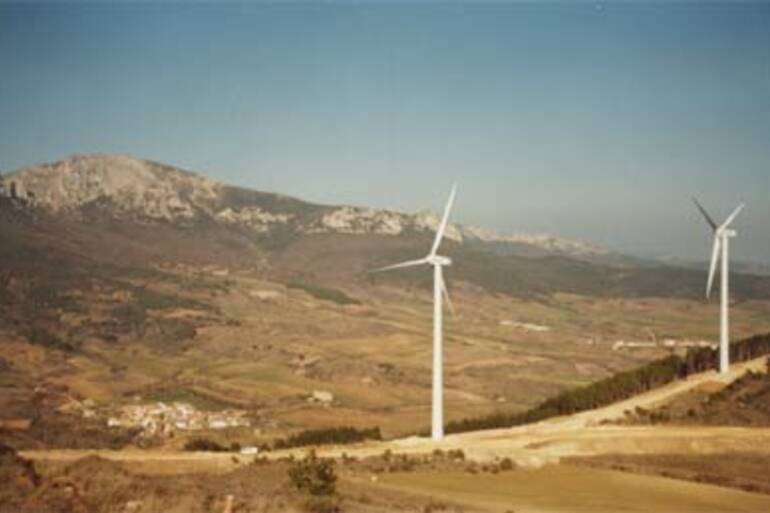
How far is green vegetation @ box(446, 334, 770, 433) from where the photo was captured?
363 ft

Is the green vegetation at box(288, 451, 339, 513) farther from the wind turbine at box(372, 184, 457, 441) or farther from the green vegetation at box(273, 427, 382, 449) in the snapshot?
the green vegetation at box(273, 427, 382, 449)

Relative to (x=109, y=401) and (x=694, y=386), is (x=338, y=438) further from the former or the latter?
(x=109, y=401)

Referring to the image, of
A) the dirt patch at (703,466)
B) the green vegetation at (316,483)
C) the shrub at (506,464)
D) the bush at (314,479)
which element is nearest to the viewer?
the green vegetation at (316,483)

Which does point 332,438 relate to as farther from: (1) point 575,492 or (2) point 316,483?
(2) point 316,483

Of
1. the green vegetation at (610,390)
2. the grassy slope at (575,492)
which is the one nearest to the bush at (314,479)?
the grassy slope at (575,492)

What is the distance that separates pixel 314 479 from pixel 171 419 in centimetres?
13124

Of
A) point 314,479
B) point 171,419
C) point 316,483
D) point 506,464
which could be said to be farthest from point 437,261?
point 171,419

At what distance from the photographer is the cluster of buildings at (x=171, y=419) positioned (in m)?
162

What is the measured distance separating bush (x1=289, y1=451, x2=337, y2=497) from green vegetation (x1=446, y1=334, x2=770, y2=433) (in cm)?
5906

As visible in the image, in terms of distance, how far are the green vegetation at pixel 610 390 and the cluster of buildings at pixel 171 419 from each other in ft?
188

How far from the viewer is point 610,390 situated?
122 metres

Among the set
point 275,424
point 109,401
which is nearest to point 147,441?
point 275,424

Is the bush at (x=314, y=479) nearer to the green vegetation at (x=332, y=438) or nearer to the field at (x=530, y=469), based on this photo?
the field at (x=530, y=469)

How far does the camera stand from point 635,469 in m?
68.5
